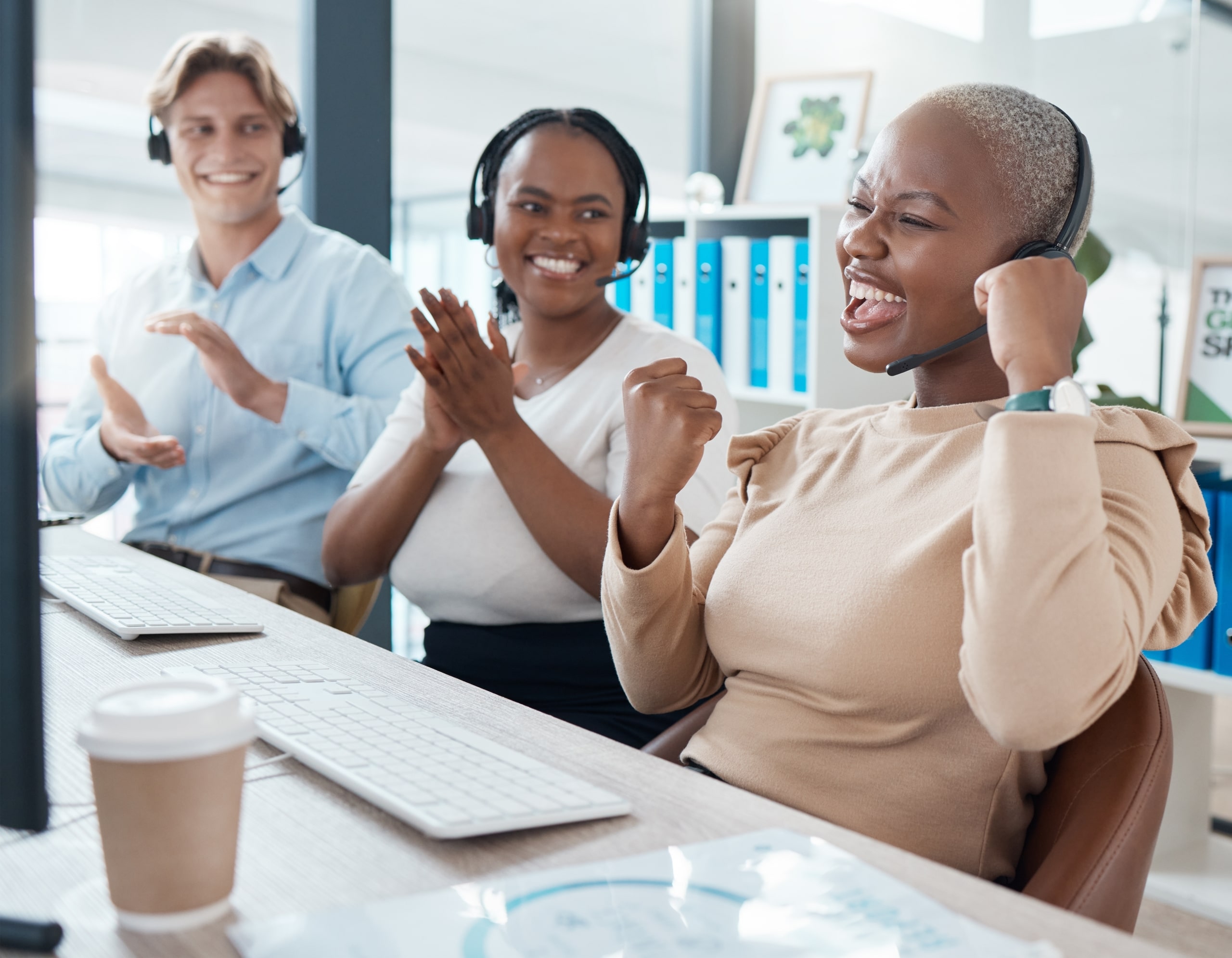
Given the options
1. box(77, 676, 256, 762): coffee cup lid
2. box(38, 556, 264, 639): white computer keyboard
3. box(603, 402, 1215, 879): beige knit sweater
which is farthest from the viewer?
box(38, 556, 264, 639): white computer keyboard

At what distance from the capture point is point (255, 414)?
1.93 metres

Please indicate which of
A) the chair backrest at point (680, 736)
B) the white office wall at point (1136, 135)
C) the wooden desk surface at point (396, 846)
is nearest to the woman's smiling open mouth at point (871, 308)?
the chair backrest at point (680, 736)

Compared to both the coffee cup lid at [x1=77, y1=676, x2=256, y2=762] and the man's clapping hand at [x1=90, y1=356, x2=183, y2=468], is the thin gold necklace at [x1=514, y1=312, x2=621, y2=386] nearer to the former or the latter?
the man's clapping hand at [x1=90, y1=356, x2=183, y2=468]

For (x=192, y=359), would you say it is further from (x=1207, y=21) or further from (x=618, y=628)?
(x=1207, y=21)

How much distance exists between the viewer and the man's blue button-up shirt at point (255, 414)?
1950 mm

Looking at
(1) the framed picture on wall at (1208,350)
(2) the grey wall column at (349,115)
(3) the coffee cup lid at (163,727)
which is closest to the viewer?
(3) the coffee cup lid at (163,727)

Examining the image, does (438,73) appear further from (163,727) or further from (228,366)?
(163,727)

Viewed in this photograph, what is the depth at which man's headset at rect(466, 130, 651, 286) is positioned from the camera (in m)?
1.73

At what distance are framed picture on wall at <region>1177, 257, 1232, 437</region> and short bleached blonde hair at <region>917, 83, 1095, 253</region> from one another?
52.1 inches

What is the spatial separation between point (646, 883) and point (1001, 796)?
440 millimetres

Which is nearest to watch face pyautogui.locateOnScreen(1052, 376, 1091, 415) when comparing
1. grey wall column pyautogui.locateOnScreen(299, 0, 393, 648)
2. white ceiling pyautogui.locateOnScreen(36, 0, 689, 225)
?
grey wall column pyautogui.locateOnScreen(299, 0, 393, 648)

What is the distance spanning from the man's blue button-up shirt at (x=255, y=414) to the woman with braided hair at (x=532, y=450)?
291 millimetres

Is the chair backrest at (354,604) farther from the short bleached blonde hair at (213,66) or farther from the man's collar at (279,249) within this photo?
the short bleached blonde hair at (213,66)

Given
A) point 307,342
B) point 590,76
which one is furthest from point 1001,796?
point 590,76
